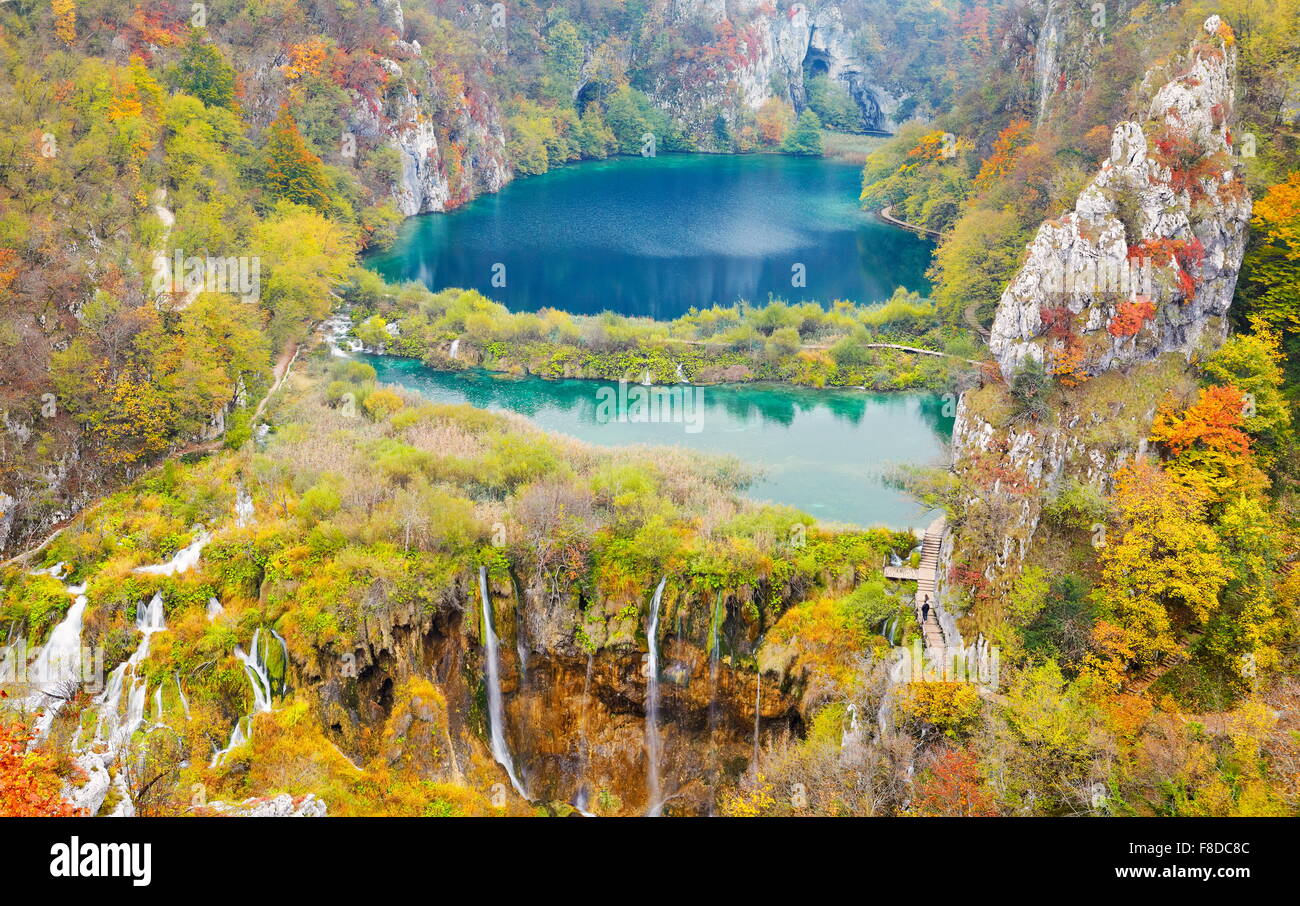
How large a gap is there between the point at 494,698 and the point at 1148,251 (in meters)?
26.9

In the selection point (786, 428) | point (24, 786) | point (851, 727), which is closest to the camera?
point (24, 786)

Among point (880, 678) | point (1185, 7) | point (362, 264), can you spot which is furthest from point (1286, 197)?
point (362, 264)

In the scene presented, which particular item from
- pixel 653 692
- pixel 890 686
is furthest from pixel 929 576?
pixel 653 692

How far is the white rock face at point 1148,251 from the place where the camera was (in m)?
35.1

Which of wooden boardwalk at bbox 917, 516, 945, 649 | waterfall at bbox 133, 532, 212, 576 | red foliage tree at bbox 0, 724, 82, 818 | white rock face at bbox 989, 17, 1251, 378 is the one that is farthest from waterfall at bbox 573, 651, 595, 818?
white rock face at bbox 989, 17, 1251, 378

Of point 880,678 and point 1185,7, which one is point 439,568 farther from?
point 1185,7

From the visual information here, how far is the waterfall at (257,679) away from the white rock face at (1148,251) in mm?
25689

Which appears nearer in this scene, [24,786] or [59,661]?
[24,786]

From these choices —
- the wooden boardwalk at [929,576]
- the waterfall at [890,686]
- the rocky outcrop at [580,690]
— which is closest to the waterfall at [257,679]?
the rocky outcrop at [580,690]

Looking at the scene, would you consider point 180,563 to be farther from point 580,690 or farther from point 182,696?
point 580,690

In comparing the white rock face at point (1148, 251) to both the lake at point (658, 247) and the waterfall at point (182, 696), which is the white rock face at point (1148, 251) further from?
the waterfall at point (182, 696)

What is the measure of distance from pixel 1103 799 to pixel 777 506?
14.4 meters

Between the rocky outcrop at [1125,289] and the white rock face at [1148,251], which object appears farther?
the white rock face at [1148,251]

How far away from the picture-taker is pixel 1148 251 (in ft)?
117
